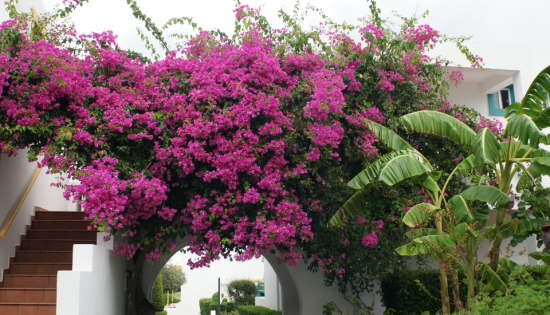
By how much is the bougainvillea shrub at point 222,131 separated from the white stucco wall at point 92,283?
42 cm

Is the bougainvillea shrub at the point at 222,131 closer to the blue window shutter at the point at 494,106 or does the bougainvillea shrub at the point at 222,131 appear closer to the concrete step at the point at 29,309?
the concrete step at the point at 29,309

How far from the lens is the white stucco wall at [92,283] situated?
691 centimetres

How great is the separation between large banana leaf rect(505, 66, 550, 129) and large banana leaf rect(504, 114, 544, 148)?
0.79 m

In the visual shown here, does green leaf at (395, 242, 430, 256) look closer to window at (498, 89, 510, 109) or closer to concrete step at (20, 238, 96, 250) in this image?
concrete step at (20, 238, 96, 250)

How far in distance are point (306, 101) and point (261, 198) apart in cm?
168

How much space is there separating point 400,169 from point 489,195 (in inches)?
46.2

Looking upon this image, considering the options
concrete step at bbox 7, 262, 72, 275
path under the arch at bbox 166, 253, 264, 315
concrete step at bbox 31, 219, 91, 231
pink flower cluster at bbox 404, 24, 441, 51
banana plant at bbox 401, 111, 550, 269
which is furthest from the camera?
path under the arch at bbox 166, 253, 264, 315

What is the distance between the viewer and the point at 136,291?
403 inches

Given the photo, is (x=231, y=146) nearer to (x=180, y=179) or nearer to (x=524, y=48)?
(x=180, y=179)

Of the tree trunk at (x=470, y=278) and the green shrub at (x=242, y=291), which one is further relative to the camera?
the green shrub at (x=242, y=291)

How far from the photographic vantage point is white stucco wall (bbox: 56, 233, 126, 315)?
6.91 m

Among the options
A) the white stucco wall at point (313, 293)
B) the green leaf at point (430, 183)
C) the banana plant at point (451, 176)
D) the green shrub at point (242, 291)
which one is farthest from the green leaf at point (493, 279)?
the green shrub at point (242, 291)

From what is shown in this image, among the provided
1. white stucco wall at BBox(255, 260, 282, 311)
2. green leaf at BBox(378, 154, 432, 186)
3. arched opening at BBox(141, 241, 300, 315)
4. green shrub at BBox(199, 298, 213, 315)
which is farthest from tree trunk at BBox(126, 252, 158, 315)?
green shrub at BBox(199, 298, 213, 315)

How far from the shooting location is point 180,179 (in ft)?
27.7
